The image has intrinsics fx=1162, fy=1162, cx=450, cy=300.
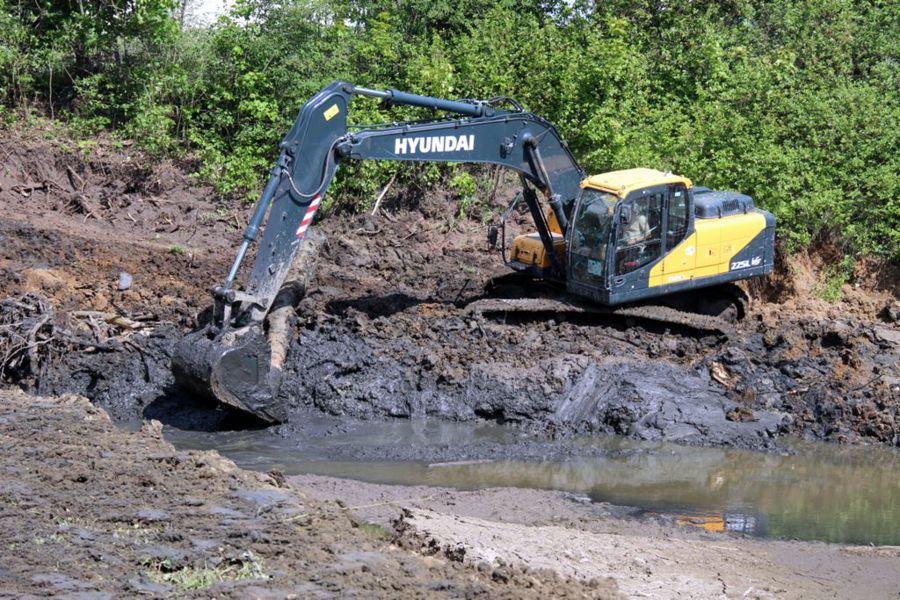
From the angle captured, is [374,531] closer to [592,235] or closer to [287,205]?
[287,205]

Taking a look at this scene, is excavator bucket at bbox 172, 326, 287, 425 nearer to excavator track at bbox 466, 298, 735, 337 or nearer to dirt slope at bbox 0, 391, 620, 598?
dirt slope at bbox 0, 391, 620, 598

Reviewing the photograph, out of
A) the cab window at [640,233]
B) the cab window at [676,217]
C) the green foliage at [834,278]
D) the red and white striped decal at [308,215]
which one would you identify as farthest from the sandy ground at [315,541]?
the green foliage at [834,278]

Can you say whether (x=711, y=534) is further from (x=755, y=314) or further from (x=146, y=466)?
(x=755, y=314)

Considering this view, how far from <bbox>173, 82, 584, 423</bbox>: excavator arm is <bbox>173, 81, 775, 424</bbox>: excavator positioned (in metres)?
0.01

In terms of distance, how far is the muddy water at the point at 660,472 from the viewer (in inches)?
419

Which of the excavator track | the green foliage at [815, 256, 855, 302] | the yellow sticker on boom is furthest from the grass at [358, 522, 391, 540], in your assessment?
the green foliage at [815, 256, 855, 302]

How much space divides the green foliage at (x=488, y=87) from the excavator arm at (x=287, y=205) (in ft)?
17.8

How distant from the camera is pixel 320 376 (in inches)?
514

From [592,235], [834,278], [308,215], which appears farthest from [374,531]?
[834,278]

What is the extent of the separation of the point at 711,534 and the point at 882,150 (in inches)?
445

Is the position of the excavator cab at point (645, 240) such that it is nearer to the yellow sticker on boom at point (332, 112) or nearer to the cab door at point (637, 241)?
the cab door at point (637, 241)

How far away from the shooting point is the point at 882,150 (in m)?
19.1

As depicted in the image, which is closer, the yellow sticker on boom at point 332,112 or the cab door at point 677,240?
the yellow sticker on boom at point 332,112

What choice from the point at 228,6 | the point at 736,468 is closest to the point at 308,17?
the point at 228,6
